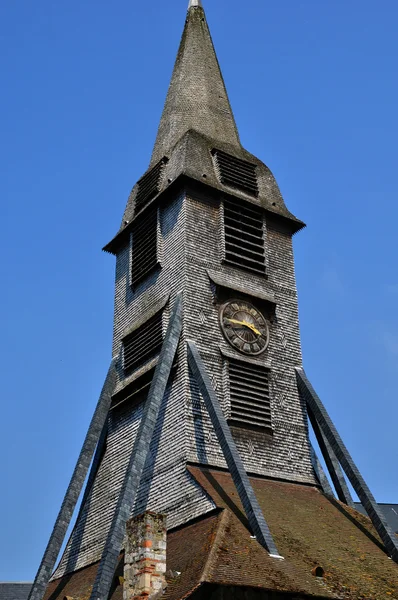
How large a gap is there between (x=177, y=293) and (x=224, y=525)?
7.60 m

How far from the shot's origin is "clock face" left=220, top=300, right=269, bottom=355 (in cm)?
2166

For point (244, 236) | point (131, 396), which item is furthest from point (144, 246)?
point (131, 396)

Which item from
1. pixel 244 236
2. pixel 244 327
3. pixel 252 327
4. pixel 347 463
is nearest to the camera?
pixel 347 463

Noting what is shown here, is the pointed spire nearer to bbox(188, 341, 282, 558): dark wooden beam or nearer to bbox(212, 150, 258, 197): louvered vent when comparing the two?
bbox(212, 150, 258, 197): louvered vent

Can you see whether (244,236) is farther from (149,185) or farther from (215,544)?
(215,544)

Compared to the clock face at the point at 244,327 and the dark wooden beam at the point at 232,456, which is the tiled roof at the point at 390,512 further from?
the dark wooden beam at the point at 232,456

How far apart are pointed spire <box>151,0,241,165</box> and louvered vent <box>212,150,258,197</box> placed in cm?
135

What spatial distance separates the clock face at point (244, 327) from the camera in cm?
2166

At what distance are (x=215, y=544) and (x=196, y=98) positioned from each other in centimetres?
1680

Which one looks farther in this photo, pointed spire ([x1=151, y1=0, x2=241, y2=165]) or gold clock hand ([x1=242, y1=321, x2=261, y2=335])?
pointed spire ([x1=151, y1=0, x2=241, y2=165])

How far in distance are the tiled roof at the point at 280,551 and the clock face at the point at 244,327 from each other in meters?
3.86

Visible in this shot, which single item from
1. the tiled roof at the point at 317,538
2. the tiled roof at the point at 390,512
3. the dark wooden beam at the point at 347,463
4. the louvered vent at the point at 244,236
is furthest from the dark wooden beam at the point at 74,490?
the tiled roof at the point at 390,512

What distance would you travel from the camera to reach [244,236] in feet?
78.1

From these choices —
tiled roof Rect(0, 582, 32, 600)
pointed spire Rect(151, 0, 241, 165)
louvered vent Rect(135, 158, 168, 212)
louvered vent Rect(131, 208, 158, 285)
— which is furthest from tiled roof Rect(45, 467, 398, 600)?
pointed spire Rect(151, 0, 241, 165)
